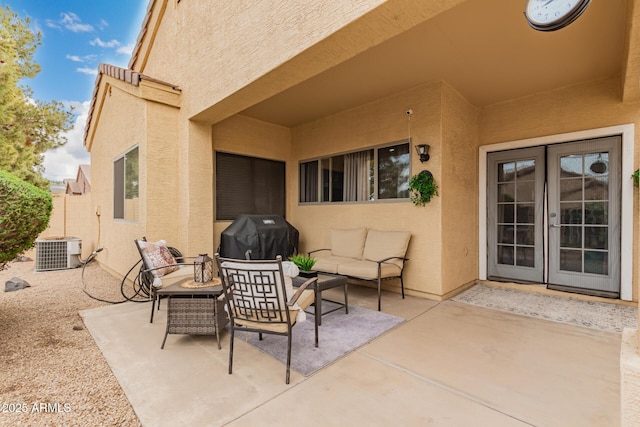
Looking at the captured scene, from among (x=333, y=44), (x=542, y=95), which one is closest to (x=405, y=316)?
(x=333, y=44)

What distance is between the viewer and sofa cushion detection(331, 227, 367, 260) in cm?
501

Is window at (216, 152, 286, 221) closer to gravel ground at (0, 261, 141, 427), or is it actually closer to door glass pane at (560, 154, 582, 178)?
gravel ground at (0, 261, 141, 427)

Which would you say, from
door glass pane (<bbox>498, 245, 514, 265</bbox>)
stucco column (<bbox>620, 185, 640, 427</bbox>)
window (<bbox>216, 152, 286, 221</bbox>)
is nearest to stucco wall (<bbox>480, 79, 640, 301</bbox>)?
door glass pane (<bbox>498, 245, 514, 265</bbox>)

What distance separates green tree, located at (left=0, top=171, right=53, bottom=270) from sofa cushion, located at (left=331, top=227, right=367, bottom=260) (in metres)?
3.84

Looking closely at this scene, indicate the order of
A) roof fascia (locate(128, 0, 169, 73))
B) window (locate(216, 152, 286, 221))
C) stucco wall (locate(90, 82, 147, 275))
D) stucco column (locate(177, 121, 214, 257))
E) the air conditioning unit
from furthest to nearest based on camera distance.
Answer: the air conditioning unit < window (locate(216, 152, 286, 221)) < roof fascia (locate(128, 0, 169, 73)) < stucco wall (locate(90, 82, 147, 275)) < stucco column (locate(177, 121, 214, 257))

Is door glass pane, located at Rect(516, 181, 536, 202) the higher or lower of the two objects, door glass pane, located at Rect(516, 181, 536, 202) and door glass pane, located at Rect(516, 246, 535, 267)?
the higher

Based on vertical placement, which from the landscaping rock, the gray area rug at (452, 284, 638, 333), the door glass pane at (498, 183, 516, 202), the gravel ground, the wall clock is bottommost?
the gravel ground

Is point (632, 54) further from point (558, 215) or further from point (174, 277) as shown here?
point (174, 277)

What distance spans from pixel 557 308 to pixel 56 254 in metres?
9.47

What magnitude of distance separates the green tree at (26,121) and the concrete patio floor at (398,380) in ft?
30.0

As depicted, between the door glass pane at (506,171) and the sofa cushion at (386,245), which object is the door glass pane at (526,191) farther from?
the sofa cushion at (386,245)

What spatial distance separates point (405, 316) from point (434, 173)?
6.80 ft

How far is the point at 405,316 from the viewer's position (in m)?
3.68

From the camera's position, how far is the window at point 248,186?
221 inches
